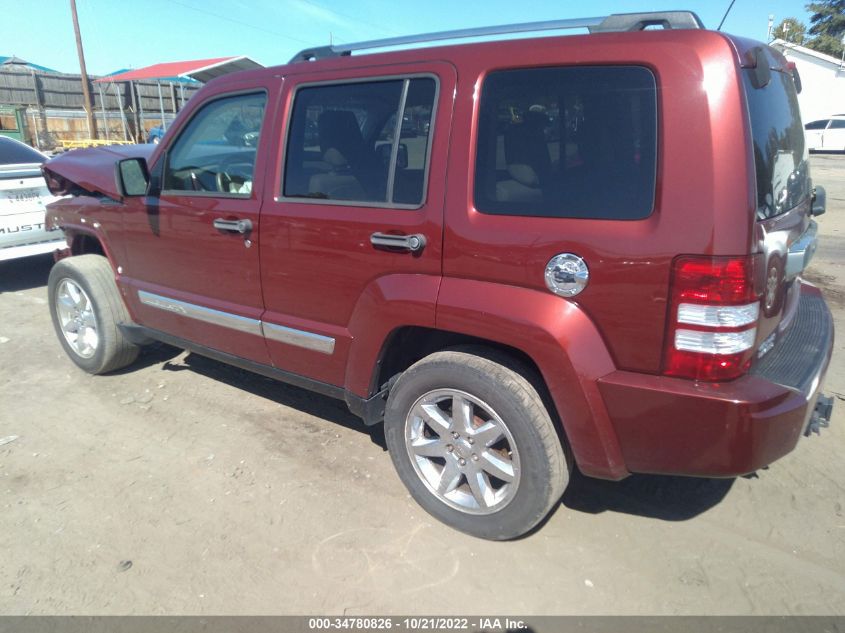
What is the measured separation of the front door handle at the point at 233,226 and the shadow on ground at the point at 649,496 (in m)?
2.08

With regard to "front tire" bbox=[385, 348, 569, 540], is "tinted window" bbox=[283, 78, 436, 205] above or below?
above

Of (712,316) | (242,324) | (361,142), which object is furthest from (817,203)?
(242,324)

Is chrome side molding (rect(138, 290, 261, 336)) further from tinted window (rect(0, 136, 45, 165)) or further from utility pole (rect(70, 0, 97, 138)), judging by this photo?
utility pole (rect(70, 0, 97, 138))

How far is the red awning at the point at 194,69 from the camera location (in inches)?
778

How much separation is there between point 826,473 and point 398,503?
219cm

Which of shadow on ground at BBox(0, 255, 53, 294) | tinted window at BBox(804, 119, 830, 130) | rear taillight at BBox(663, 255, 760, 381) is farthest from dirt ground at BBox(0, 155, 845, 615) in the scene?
tinted window at BBox(804, 119, 830, 130)

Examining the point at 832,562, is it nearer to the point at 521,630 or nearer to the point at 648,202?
the point at 521,630

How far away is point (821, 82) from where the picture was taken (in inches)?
1394

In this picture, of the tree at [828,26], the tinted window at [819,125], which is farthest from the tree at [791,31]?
the tinted window at [819,125]

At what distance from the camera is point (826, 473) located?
3.13 metres

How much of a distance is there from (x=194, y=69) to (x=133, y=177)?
18735 mm

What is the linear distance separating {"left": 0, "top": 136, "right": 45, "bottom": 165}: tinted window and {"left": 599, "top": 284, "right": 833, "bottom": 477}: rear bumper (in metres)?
7.18

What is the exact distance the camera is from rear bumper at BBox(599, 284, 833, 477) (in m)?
2.04

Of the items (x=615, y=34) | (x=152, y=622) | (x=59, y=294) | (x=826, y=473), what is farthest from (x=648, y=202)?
(x=59, y=294)
